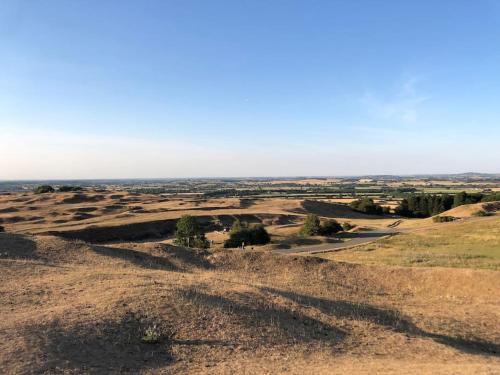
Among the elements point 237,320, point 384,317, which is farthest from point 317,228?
point 237,320

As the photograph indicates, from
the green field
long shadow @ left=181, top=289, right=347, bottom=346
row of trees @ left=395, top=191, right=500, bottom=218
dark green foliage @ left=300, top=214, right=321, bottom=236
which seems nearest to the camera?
long shadow @ left=181, top=289, right=347, bottom=346

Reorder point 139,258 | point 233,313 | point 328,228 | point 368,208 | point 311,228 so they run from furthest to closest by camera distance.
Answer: point 368,208 → point 328,228 → point 311,228 → point 139,258 → point 233,313

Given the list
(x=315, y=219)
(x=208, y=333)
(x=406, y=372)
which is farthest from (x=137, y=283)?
(x=315, y=219)

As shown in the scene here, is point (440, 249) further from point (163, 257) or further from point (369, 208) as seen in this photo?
point (369, 208)

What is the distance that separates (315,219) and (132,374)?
54.8 meters

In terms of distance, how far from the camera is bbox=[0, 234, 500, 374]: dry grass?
512 inches

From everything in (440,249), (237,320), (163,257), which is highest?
(237,320)

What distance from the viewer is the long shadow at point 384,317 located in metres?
17.0

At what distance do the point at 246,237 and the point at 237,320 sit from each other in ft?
125

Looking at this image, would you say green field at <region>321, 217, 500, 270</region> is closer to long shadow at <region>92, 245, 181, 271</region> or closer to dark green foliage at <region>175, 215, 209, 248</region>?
dark green foliage at <region>175, 215, 209, 248</region>

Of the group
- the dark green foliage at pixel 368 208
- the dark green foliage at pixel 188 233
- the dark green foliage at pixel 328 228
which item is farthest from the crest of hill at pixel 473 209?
the dark green foliage at pixel 188 233

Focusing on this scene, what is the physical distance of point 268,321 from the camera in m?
17.0

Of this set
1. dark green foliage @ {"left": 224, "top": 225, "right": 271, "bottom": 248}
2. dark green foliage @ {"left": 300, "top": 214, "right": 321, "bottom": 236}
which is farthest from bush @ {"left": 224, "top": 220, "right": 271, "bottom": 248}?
dark green foliage @ {"left": 300, "top": 214, "right": 321, "bottom": 236}

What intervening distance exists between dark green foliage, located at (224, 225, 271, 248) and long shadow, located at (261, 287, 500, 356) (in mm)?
31859
